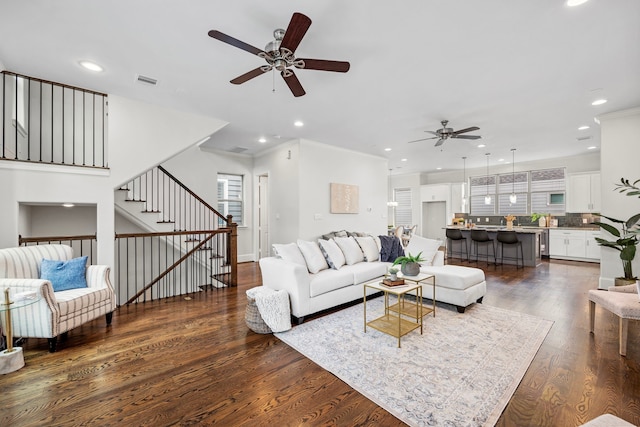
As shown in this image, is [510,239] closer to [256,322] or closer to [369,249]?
[369,249]

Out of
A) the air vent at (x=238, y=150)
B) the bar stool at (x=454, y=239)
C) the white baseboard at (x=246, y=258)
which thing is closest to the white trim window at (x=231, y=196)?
the air vent at (x=238, y=150)

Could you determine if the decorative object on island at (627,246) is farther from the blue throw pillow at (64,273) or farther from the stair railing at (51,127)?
the stair railing at (51,127)

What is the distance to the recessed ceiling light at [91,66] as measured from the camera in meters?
3.09

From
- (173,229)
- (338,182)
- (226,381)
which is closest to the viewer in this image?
(226,381)

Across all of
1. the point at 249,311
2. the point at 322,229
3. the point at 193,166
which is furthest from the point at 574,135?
the point at 193,166

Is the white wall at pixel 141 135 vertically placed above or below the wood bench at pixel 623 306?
above

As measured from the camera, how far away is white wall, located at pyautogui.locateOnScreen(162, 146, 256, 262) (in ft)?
20.9

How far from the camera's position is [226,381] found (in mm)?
2195

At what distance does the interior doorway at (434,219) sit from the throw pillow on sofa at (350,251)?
707 centimetres

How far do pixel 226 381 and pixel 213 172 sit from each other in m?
5.51

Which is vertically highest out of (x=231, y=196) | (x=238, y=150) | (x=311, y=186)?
(x=238, y=150)

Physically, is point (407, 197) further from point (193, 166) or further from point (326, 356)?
point (326, 356)

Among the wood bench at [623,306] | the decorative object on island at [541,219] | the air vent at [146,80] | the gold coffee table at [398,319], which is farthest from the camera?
the decorative object on island at [541,219]

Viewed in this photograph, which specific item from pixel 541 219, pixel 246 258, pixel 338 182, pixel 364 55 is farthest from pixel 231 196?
pixel 541 219
